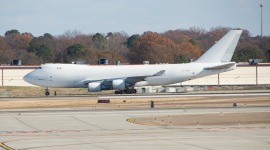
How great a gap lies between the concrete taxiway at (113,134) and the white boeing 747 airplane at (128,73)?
3615 cm

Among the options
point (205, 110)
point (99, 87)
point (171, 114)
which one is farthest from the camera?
point (99, 87)

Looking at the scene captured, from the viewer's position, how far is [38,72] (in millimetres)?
90375

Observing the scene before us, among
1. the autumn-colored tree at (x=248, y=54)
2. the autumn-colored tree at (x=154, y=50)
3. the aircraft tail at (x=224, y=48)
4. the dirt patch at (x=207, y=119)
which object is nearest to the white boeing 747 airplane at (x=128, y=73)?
the aircraft tail at (x=224, y=48)

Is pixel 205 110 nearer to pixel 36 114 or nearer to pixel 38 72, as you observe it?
pixel 36 114

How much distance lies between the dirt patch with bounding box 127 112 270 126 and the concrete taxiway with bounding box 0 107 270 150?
147 centimetres

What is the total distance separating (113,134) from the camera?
38.4 metres

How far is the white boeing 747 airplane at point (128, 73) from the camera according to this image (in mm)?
89812

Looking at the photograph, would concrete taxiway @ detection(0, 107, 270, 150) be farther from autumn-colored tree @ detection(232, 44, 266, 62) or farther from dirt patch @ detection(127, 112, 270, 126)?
autumn-colored tree @ detection(232, 44, 266, 62)

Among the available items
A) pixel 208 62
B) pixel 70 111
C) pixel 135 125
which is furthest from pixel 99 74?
pixel 135 125

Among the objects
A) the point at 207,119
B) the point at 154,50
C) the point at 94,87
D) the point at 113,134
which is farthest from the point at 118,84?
the point at 154,50

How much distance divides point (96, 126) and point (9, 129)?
5664 mm

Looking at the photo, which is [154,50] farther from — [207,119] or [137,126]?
[137,126]

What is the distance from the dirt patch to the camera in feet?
147

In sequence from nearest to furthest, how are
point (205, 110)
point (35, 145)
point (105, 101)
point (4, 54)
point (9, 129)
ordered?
1. point (35, 145)
2. point (9, 129)
3. point (205, 110)
4. point (105, 101)
5. point (4, 54)
